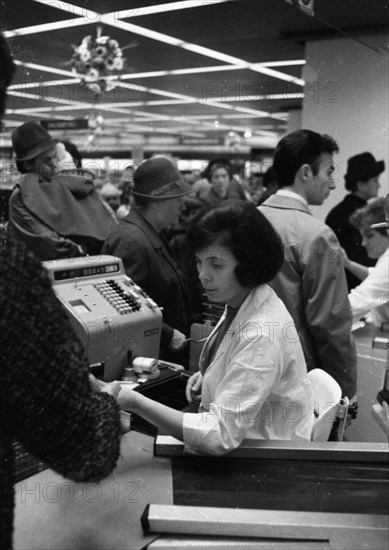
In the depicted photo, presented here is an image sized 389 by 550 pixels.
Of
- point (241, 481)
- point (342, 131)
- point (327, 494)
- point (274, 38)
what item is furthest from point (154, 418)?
point (274, 38)

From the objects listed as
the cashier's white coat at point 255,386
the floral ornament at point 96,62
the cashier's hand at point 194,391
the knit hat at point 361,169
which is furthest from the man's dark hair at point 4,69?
the knit hat at point 361,169

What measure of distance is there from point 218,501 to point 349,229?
2457mm

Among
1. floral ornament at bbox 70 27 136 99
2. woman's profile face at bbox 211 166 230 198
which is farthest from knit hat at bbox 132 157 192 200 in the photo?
woman's profile face at bbox 211 166 230 198

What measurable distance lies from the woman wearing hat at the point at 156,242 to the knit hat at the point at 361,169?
123 centimetres

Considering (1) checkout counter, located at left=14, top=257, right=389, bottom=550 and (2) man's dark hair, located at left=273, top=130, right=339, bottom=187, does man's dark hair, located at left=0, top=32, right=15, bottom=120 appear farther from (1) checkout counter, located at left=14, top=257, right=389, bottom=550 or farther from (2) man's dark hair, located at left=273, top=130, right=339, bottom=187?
(2) man's dark hair, located at left=273, top=130, right=339, bottom=187

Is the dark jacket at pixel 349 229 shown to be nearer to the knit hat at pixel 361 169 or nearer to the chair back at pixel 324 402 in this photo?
the knit hat at pixel 361 169

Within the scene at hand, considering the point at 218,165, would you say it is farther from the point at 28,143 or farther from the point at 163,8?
the point at 28,143

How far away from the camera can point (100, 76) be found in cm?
340

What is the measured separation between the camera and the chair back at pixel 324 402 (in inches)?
66.0

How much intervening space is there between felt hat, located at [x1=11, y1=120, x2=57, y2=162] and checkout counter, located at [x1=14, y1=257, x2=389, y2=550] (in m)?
1.17

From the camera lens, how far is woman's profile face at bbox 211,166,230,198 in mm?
5000

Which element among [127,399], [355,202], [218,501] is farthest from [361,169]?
[218,501]

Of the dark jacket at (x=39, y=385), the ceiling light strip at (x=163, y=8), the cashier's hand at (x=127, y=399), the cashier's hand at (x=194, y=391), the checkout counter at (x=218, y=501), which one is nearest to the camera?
the dark jacket at (x=39, y=385)

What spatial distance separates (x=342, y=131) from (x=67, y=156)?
1.76 metres
